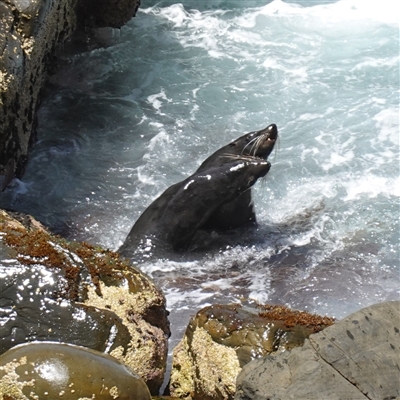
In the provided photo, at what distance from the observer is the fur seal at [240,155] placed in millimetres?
7641

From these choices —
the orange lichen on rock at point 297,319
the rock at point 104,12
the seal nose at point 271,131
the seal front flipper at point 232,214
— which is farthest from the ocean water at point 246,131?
the orange lichen on rock at point 297,319

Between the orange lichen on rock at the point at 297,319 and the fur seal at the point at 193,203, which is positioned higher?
the orange lichen on rock at the point at 297,319

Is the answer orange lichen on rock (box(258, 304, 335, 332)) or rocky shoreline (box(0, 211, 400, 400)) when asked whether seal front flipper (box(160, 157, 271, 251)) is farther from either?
orange lichen on rock (box(258, 304, 335, 332))

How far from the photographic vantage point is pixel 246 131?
994 centimetres

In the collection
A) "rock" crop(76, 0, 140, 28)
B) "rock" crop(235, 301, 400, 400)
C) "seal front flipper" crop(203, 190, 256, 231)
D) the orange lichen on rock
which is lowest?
"seal front flipper" crop(203, 190, 256, 231)

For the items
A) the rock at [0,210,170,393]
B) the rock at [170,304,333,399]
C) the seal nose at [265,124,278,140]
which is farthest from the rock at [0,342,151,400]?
the seal nose at [265,124,278,140]

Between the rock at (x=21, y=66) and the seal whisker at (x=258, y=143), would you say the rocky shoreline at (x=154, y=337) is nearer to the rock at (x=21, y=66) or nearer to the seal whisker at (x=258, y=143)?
the rock at (x=21, y=66)

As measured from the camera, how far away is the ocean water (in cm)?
700

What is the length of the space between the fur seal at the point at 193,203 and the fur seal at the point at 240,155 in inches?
12.0

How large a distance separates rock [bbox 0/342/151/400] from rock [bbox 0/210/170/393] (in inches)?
11.7

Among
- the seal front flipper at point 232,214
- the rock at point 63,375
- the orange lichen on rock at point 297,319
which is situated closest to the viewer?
the rock at point 63,375

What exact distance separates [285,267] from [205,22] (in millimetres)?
7646

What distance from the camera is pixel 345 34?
13.0 metres

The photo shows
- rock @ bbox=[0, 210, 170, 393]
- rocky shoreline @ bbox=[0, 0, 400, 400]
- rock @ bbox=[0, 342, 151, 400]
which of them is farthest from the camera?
rock @ bbox=[0, 210, 170, 393]
